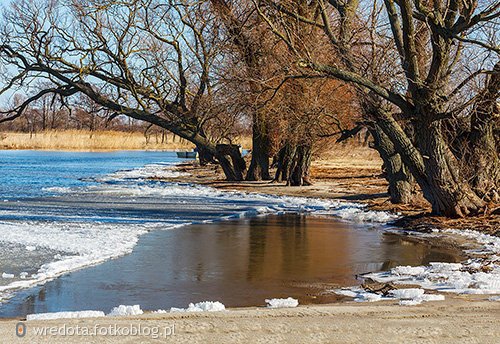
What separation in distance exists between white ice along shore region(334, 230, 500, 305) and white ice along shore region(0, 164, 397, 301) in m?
4.03

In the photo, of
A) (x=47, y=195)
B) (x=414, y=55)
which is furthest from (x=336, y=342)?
(x=47, y=195)

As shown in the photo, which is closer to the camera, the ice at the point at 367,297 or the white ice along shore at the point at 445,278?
the ice at the point at 367,297

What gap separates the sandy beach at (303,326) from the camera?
639 centimetres

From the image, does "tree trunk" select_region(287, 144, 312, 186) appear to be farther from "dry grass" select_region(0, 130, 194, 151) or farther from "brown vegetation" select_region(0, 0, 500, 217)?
"dry grass" select_region(0, 130, 194, 151)

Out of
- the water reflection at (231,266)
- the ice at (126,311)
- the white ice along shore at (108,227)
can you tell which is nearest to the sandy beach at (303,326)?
the ice at (126,311)

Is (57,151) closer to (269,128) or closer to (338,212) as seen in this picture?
(269,128)

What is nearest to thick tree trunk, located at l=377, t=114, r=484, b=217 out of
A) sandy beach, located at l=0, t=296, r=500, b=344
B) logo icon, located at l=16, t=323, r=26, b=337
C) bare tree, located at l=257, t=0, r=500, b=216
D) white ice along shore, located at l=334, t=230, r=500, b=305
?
bare tree, located at l=257, t=0, r=500, b=216

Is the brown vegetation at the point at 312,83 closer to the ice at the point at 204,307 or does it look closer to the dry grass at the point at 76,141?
the ice at the point at 204,307

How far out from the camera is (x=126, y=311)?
25.1 feet

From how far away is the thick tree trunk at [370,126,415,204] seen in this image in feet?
66.7

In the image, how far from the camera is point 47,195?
77.9 feet

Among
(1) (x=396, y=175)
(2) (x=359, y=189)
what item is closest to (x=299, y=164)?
(2) (x=359, y=189)

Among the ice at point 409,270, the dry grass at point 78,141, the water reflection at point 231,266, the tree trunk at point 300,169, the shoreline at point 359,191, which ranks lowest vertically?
the water reflection at point 231,266

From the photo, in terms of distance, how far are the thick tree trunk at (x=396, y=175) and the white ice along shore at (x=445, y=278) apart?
824 cm
